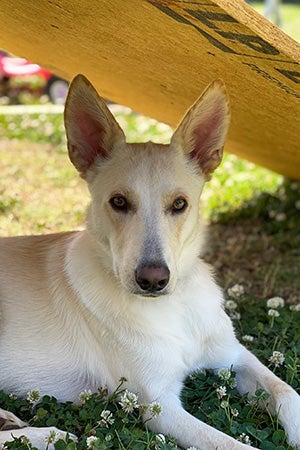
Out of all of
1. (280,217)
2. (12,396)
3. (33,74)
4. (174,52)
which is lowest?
(33,74)

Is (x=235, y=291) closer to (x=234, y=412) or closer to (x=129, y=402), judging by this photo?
(x=234, y=412)

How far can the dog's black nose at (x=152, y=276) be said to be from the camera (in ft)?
11.1

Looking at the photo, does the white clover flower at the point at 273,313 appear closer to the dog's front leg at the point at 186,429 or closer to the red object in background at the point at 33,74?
the dog's front leg at the point at 186,429

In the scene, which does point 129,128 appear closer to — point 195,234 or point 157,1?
point 195,234

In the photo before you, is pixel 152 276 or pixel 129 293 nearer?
pixel 152 276

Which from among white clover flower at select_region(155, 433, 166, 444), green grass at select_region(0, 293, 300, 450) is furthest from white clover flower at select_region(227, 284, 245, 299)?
white clover flower at select_region(155, 433, 166, 444)

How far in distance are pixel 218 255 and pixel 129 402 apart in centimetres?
272

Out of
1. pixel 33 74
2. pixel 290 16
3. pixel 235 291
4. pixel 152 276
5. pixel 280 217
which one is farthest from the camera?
pixel 290 16

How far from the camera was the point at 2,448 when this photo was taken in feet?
10.6

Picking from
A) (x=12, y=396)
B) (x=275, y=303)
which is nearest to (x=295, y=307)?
(x=275, y=303)

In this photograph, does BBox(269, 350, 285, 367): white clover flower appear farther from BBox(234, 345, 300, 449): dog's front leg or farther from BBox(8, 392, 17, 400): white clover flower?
BBox(8, 392, 17, 400): white clover flower

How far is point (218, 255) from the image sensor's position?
6098 mm

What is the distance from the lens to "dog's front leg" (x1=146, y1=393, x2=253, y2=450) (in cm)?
334

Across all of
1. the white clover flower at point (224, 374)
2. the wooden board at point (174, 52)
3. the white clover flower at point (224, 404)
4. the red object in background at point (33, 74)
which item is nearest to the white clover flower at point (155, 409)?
the white clover flower at point (224, 404)
